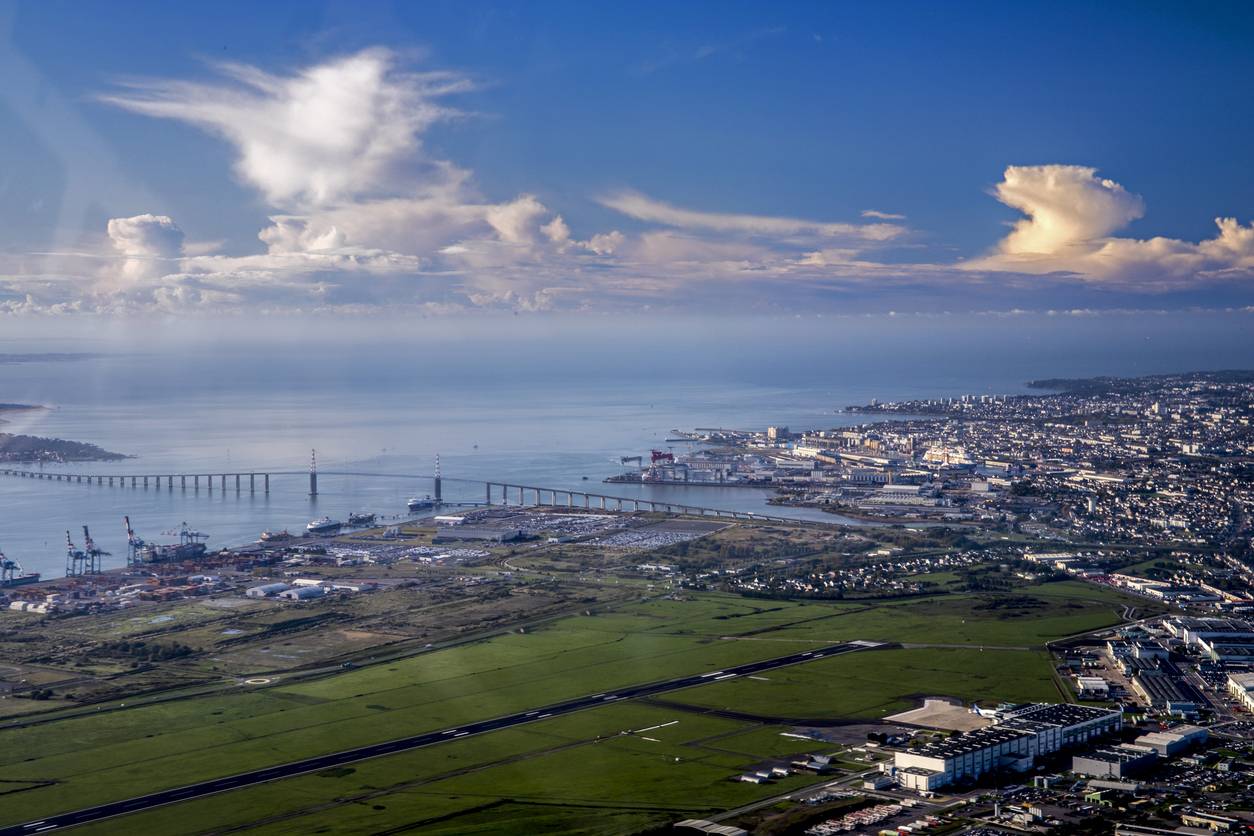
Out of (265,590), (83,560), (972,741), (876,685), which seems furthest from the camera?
(83,560)

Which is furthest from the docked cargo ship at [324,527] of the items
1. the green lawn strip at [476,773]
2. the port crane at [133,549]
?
the green lawn strip at [476,773]

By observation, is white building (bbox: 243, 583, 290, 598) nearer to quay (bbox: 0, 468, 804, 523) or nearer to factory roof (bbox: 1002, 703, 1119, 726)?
quay (bbox: 0, 468, 804, 523)

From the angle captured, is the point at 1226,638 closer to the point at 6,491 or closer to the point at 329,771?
the point at 329,771

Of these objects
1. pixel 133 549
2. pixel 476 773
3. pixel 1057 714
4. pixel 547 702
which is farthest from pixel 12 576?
pixel 1057 714

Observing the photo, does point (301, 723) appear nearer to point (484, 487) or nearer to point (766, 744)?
point (766, 744)

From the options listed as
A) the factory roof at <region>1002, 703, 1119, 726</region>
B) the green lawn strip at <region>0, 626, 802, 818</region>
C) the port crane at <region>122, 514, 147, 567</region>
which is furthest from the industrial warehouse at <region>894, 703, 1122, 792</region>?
the port crane at <region>122, 514, 147, 567</region>

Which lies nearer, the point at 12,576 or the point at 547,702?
the point at 547,702

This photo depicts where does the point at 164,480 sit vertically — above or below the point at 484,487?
above
